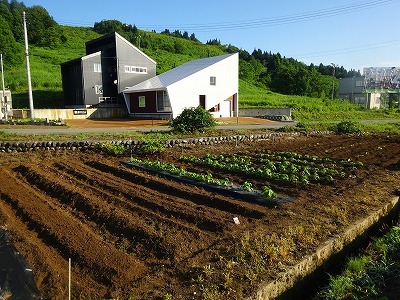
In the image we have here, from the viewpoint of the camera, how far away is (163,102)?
2805cm

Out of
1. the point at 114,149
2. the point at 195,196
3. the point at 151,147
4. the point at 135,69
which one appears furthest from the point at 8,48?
the point at 195,196

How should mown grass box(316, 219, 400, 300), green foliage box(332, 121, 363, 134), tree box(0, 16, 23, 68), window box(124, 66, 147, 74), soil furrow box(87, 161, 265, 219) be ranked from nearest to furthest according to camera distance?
mown grass box(316, 219, 400, 300) < soil furrow box(87, 161, 265, 219) < green foliage box(332, 121, 363, 134) < window box(124, 66, 147, 74) < tree box(0, 16, 23, 68)

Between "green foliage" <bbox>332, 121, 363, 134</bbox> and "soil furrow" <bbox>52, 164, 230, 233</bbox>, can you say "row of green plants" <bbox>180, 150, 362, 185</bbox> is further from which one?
"green foliage" <bbox>332, 121, 363, 134</bbox>

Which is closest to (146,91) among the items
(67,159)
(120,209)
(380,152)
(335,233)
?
(67,159)

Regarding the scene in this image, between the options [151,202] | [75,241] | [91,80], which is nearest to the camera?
[75,241]

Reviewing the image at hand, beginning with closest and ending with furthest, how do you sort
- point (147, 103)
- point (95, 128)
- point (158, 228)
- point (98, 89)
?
point (158, 228) → point (95, 128) → point (147, 103) → point (98, 89)

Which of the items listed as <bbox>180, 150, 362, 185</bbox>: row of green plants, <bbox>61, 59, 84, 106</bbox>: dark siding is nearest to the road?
<bbox>180, 150, 362, 185</bbox>: row of green plants

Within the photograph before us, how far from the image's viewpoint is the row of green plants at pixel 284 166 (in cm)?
763

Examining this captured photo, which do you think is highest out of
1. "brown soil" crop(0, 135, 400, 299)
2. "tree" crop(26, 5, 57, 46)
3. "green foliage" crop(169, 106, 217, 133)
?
"tree" crop(26, 5, 57, 46)

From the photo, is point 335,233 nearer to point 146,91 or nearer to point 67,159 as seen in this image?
point 67,159

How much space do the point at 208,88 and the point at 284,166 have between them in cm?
2112

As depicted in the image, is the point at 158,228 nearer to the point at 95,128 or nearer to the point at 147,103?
the point at 95,128

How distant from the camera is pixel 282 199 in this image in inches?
238

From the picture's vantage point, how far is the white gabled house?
26953 millimetres
